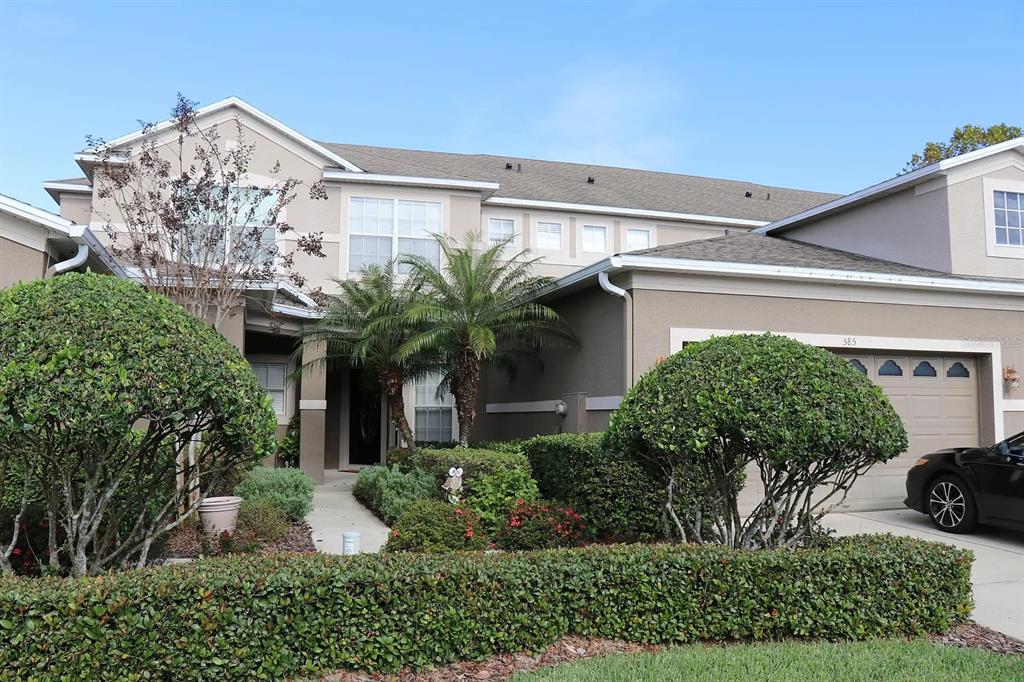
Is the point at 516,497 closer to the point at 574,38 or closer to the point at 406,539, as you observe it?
the point at 406,539

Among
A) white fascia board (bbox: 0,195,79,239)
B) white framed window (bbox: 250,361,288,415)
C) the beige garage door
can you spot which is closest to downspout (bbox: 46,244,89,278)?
white fascia board (bbox: 0,195,79,239)

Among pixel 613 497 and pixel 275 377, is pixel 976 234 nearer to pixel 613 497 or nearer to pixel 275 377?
pixel 613 497

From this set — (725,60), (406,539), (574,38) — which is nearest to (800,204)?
(725,60)

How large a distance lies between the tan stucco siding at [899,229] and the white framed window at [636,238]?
5.34 meters

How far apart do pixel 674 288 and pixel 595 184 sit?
11.6m

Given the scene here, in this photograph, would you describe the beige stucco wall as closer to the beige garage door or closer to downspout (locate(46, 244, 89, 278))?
downspout (locate(46, 244, 89, 278))

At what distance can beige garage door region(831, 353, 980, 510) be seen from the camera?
11.5m

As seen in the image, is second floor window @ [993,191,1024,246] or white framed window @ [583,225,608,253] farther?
white framed window @ [583,225,608,253]

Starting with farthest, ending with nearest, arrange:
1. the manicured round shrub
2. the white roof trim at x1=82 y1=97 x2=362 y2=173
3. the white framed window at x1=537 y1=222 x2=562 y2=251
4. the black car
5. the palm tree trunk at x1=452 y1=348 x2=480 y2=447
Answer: the white framed window at x1=537 y1=222 x2=562 y2=251
the white roof trim at x1=82 y1=97 x2=362 y2=173
the palm tree trunk at x1=452 y1=348 x2=480 y2=447
the black car
the manicured round shrub

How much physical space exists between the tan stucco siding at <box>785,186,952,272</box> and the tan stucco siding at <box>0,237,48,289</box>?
13.3m

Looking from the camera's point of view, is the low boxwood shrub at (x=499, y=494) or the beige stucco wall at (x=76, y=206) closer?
the low boxwood shrub at (x=499, y=494)

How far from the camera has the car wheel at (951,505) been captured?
9305 millimetres

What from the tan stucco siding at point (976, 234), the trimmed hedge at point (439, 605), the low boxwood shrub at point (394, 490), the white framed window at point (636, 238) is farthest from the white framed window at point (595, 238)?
the trimmed hedge at point (439, 605)

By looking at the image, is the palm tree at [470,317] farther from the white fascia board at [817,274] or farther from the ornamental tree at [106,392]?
the ornamental tree at [106,392]
